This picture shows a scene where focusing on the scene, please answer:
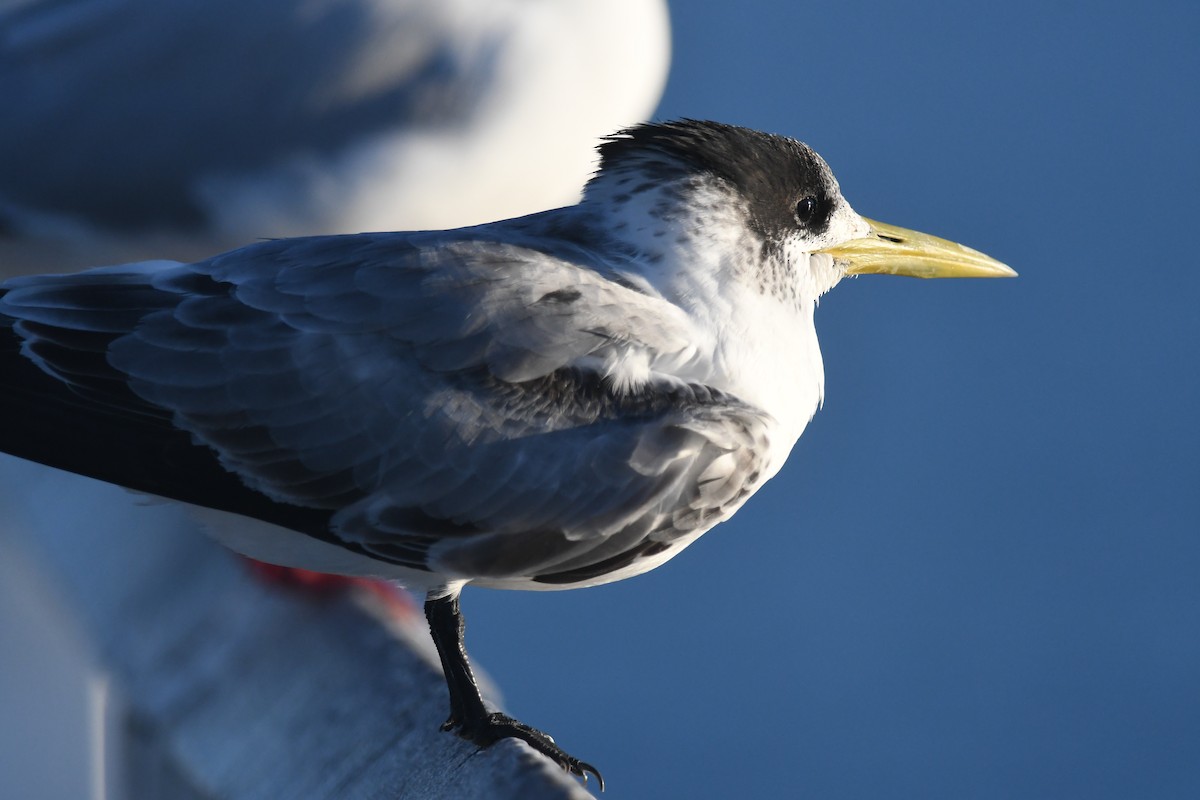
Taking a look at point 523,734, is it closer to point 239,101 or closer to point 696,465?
point 696,465

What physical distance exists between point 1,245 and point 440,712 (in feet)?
2.72

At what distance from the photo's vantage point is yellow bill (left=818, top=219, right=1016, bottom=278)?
3.29ft

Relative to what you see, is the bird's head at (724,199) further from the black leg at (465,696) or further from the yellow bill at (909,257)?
the black leg at (465,696)

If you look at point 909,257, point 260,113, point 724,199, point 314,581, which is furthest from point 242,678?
point 260,113

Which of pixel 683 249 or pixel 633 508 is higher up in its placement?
pixel 683 249

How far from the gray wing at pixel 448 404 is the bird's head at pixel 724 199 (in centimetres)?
7

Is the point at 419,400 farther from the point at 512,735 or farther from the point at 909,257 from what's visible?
the point at 909,257

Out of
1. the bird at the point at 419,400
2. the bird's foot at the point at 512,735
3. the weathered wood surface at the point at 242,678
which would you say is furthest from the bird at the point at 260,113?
the bird's foot at the point at 512,735

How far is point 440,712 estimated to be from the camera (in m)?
0.82

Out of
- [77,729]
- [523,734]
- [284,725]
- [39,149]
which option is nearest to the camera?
[284,725]

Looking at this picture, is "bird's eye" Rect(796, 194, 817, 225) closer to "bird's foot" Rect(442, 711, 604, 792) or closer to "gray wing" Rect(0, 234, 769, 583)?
"gray wing" Rect(0, 234, 769, 583)

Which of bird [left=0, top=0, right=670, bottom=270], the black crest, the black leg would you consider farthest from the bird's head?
bird [left=0, top=0, right=670, bottom=270]

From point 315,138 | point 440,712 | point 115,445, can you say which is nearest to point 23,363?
point 115,445

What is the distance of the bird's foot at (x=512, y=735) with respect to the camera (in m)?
0.85
